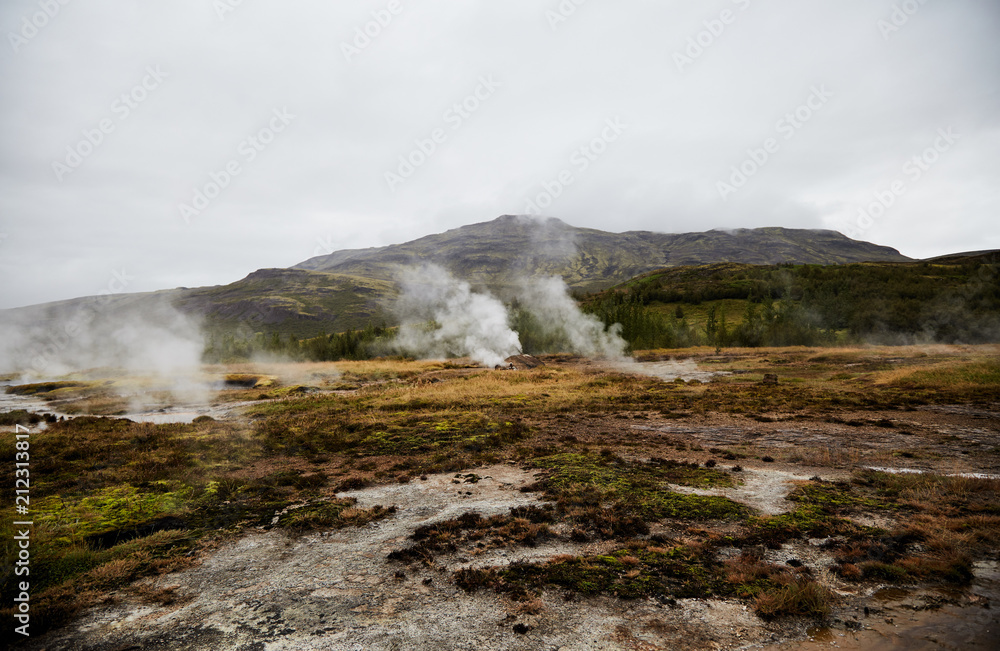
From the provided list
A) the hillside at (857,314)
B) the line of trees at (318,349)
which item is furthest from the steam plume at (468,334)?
the hillside at (857,314)

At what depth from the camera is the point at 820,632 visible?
6570 mm

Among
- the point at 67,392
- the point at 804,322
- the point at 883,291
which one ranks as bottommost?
the point at 67,392

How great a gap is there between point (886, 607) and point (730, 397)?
2805 centimetres

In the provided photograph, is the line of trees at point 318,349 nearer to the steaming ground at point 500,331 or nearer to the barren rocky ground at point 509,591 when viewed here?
the steaming ground at point 500,331

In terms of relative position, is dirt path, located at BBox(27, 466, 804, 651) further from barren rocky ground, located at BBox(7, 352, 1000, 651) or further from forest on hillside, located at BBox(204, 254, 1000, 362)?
forest on hillside, located at BBox(204, 254, 1000, 362)

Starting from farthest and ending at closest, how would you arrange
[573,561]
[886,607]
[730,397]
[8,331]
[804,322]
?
[804,322] < [8,331] < [730,397] < [573,561] < [886,607]

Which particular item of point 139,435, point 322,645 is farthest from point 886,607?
point 139,435

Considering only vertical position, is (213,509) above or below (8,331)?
below

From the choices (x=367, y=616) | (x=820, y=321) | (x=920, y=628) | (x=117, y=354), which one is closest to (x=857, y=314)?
(x=820, y=321)

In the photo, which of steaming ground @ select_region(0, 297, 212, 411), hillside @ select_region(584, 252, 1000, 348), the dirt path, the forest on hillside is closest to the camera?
the dirt path

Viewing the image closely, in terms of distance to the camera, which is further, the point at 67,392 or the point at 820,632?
the point at 67,392

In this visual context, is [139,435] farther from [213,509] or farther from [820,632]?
[820,632]

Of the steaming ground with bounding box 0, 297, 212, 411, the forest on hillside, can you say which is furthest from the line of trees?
the steaming ground with bounding box 0, 297, 212, 411

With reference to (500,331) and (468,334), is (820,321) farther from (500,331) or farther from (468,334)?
(468,334)
